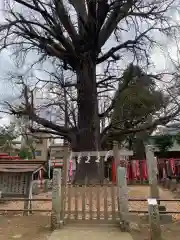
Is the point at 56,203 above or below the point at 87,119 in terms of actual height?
below

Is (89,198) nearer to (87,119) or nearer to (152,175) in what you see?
(152,175)

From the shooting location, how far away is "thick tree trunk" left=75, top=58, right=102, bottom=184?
12000mm

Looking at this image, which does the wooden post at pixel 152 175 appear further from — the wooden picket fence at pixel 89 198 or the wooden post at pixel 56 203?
the wooden post at pixel 56 203

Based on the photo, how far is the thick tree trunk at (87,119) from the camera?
1200 centimetres

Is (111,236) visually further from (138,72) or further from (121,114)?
(121,114)

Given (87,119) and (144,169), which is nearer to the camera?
(87,119)

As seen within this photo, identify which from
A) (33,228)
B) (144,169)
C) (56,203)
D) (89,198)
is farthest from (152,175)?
(144,169)

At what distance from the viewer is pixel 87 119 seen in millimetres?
12805

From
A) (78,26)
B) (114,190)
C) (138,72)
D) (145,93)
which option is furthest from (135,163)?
(114,190)

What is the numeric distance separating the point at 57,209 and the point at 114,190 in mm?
1281

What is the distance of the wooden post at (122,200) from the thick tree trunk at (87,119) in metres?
5.94

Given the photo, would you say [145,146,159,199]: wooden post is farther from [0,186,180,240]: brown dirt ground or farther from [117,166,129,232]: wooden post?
[117,166,129,232]: wooden post

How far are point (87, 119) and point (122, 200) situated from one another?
7.23 m

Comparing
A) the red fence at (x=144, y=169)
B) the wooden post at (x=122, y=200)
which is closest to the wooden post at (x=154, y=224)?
the wooden post at (x=122, y=200)
